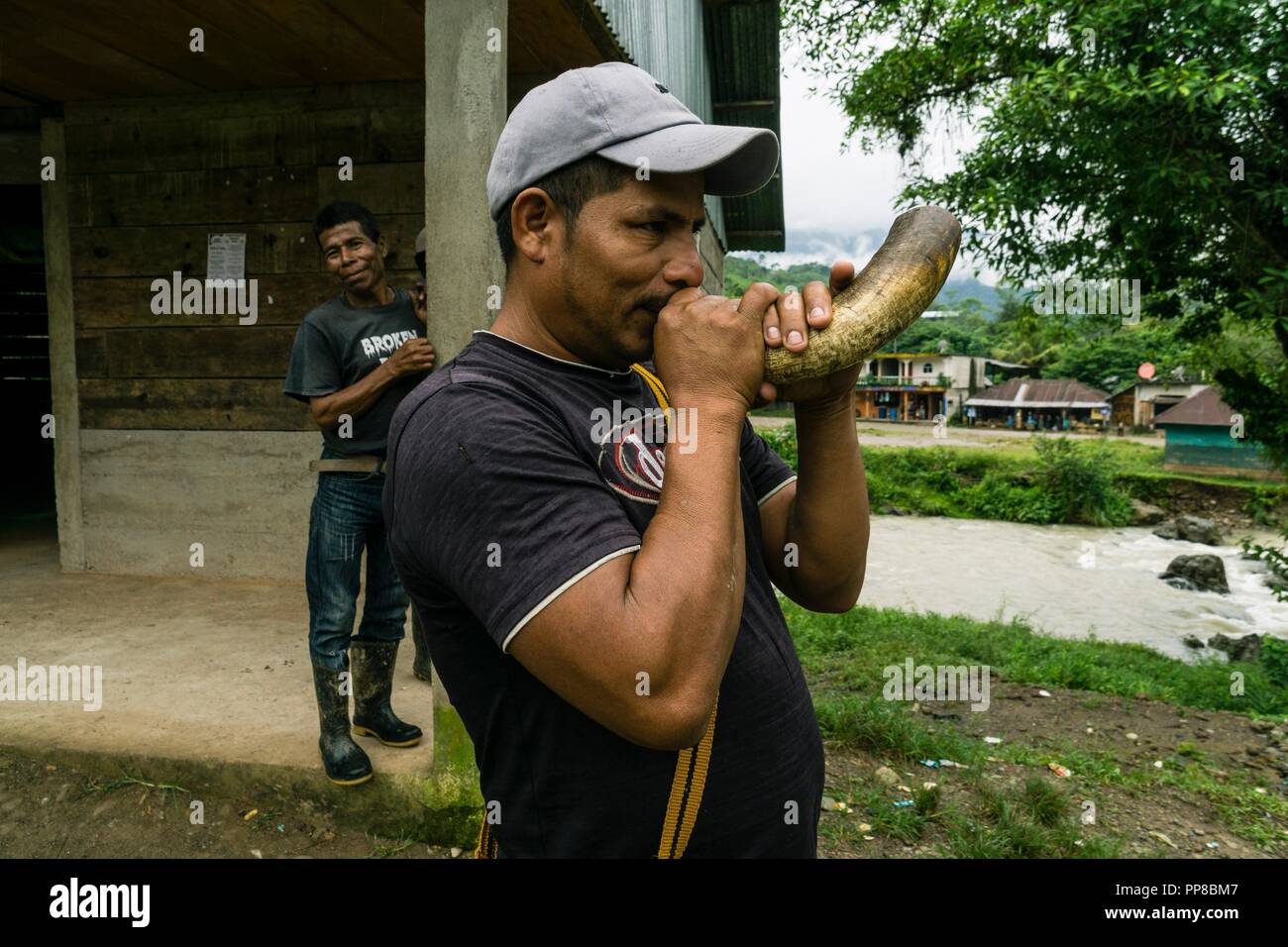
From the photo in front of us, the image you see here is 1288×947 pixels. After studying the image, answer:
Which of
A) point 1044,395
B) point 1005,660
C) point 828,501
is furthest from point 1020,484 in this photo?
point 1044,395

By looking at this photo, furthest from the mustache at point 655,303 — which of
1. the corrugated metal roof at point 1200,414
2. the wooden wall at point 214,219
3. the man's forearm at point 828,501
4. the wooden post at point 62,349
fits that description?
the corrugated metal roof at point 1200,414

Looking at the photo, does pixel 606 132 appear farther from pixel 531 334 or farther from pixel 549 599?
pixel 549 599

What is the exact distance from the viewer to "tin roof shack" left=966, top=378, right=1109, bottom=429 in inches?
2089

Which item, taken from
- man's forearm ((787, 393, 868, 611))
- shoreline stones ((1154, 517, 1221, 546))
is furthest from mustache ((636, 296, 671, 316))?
shoreline stones ((1154, 517, 1221, 546))

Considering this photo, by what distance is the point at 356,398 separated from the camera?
3535 mm

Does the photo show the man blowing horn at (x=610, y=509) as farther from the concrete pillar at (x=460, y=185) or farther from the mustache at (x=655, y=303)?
the concrete pillar at (x=460, y=185)

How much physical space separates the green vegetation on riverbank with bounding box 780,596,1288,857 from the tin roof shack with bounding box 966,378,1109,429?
49.4 m

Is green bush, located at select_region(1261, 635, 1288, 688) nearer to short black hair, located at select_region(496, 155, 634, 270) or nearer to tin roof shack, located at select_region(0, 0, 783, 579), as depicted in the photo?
A: tin roof shack, located at select_region(0, 0, 783, 579)

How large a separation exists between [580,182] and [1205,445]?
35.9 metres

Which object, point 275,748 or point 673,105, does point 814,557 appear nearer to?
point 673,105

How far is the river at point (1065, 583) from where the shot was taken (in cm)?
1276

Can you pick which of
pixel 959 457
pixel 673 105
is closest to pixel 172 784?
pixel 673 105

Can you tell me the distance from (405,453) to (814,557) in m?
0.75

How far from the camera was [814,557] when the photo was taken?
154 cm
